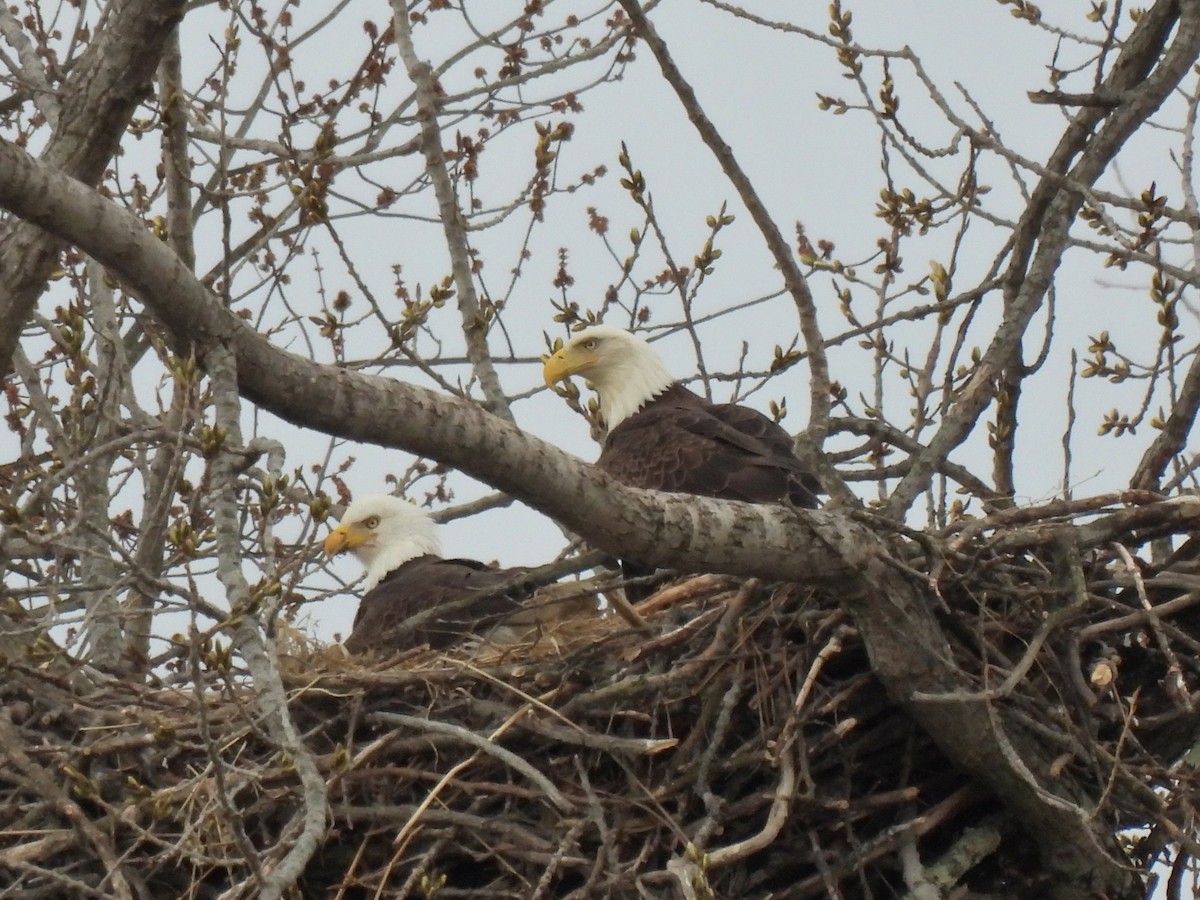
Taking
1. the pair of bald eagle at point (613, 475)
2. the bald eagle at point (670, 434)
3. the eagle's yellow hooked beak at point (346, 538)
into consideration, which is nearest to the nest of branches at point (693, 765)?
the pair of bald eagle at point (613, 475)

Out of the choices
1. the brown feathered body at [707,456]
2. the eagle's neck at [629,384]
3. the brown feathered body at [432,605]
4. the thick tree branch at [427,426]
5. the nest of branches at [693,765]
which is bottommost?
the nest of branches at [693,765]

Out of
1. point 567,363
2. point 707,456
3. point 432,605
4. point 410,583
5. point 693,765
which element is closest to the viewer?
point 693,765

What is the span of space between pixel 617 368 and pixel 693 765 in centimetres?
302

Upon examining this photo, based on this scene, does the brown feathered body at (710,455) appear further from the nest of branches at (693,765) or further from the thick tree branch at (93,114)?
the thick tree branch at (93,114)

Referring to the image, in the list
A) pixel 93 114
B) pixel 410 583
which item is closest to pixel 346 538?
pixel 410 583

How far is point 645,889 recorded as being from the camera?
399cm

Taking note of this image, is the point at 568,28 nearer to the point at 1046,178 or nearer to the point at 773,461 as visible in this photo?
the point at 773,461

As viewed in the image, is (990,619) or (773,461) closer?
(990,619)

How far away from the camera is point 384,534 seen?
7.14 metres

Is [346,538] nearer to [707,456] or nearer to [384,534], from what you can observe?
[384,534]

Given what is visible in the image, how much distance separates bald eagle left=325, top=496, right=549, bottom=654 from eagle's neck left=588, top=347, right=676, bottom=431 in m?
0.87

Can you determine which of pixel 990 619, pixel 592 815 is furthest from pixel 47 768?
pixel 990 619

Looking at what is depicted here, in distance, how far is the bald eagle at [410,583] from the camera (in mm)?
5406

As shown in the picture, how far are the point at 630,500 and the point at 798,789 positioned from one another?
3.94 ft
